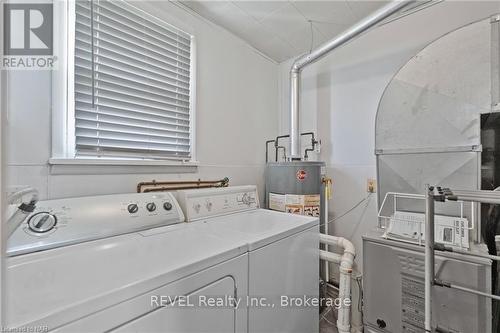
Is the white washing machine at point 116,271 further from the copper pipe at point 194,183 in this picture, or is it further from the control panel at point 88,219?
the copper pipe at point 194,183

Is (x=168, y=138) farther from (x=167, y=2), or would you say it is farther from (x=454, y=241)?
(x=454, y=241)

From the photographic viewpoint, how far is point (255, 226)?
1.30 meters

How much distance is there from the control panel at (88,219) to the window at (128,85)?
0.33 meters

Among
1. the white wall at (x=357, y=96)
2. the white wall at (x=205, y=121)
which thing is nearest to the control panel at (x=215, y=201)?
the white wall at (x=205, y=121)

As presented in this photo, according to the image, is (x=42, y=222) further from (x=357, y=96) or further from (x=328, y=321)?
(x=357, y=96)

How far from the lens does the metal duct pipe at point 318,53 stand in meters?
1.46

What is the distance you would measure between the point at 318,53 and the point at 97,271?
2.02 meters

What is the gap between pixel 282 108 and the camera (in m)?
2.63

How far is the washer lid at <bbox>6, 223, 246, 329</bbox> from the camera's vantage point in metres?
0.55

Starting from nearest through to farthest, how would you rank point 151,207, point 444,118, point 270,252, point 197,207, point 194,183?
point 270,252, point 151,207, point 197,207, point 444,118, point 194,183

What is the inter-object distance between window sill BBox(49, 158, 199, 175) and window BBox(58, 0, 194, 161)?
2.3 inches

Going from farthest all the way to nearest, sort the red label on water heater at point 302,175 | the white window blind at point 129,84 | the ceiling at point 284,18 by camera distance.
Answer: the red label on water heater at point 302,175 → the ceiling at point 284,18 → the white window blind at point 129,84
